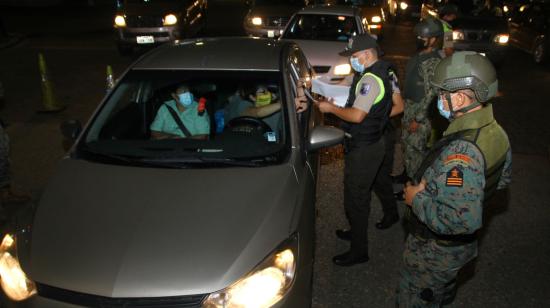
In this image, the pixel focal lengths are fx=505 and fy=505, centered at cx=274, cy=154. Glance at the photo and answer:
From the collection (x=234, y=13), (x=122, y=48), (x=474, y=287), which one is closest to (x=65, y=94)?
(x=122, y=48)

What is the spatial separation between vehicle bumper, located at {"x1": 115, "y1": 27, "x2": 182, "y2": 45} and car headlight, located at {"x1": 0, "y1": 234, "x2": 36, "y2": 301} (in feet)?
34.6

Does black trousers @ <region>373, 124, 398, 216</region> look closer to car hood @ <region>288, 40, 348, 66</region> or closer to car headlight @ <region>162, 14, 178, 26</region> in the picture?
car hood @ <region>288, 40, 348, 66</region>

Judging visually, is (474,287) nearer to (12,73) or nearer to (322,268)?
(322,268)

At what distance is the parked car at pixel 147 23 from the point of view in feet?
41.7

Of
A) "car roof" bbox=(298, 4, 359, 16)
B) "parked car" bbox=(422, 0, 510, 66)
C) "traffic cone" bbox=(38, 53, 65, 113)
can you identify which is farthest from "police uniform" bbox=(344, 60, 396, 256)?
"parked car" bbox=(422, 0, 510, 66)

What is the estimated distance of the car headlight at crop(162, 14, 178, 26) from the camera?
1283cm

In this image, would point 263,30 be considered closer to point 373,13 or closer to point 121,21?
point 373,13

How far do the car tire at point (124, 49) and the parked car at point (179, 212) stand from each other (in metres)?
9.37

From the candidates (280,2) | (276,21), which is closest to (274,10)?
(276,21)

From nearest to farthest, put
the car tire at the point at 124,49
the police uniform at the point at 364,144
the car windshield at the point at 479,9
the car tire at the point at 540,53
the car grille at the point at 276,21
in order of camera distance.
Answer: the police uniform at the point at 364,144 → the car grille at the point at 276,21 → the car windshield at the point at 479,9 → the car tire at the point at 540,53 → the car tire at the point at 124,49

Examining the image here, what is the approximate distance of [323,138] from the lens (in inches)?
143

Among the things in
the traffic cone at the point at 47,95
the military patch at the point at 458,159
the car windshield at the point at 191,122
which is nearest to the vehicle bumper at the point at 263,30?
the traffic cone at the point at 47,95

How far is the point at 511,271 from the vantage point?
427 cm

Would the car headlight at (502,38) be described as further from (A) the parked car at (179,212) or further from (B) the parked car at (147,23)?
(A) the parked car at (179,212)
